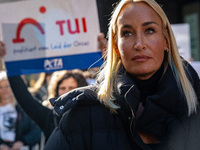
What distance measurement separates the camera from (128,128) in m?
1.93

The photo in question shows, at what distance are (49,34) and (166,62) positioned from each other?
155 cm

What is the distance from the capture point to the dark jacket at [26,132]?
4699 millimetres

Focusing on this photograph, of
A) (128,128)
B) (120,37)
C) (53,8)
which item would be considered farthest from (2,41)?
(128,128)

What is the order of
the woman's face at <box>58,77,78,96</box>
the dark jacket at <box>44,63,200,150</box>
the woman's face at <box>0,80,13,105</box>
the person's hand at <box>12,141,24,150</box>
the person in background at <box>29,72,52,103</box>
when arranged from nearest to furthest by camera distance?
1. the dark jacket at <box>44,63,200,150</box>
2. the woman's face at <box>58,77,78,96</box>
3. the person's hand at <box>12,141,24,150</box>
4. the woman's face at <box>0,80,13,105</box>
5. the person in background at <box>29,72,52,103</box>

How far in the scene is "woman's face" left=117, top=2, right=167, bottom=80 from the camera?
203 centimetres

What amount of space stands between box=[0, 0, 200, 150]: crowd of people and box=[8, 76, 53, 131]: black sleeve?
1.37 metres

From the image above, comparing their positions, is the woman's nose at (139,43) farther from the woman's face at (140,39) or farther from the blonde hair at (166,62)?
the blonde hair at (166,62)

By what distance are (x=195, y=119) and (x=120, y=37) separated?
588mm

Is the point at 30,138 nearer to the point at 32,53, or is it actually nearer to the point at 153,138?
the point at 32,53

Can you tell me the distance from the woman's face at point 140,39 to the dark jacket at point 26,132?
294 centimetres

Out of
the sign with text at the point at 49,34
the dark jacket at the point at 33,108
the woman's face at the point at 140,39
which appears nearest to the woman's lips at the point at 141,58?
the woman's face at the point at 140,39

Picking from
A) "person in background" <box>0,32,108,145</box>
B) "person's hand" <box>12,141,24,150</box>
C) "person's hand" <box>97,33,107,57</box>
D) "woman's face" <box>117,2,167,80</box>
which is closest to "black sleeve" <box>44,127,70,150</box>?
"woman's face" <box>117,2,167,80</box>

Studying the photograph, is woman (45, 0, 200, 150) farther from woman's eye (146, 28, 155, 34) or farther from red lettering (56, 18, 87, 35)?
red lettering (56, 18, 87, 35)

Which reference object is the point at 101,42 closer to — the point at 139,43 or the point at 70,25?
the point at 70,25
